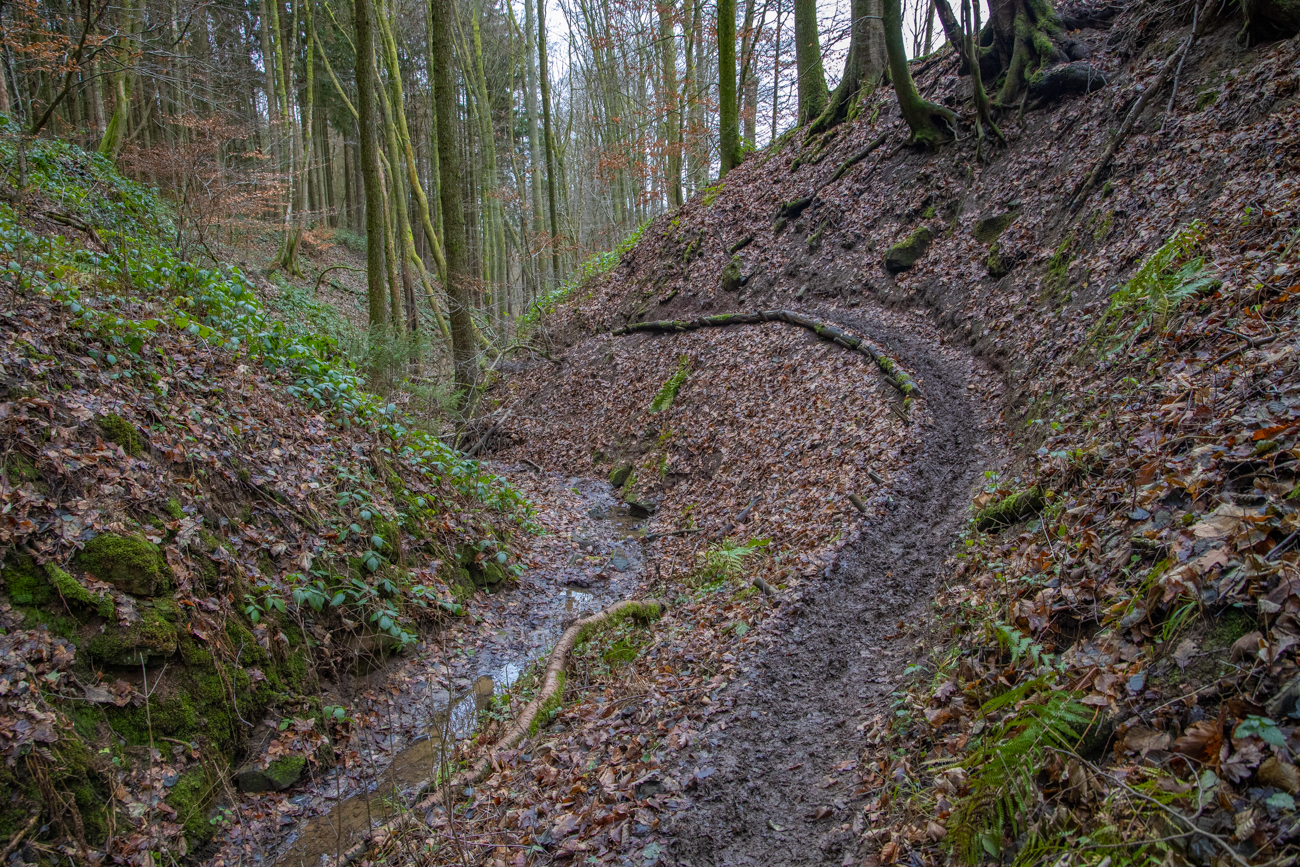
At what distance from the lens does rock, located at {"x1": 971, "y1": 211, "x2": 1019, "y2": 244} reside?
1102cm

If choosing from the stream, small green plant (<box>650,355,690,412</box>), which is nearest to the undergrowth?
small green plant (<box>650,355,690,412</box>)

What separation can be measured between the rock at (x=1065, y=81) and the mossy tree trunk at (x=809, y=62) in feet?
24.0

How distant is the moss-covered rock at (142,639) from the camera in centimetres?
438

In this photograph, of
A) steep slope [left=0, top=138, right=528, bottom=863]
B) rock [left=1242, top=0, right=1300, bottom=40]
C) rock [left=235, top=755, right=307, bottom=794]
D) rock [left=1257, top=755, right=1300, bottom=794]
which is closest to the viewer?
rock [left=1257, top=755, right=1300, bottom=794]

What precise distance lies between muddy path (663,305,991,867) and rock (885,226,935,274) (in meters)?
5.32

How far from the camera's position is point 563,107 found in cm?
3891

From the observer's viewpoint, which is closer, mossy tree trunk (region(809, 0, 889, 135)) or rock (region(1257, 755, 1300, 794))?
rock (region(1257, 755, 1300, 794))

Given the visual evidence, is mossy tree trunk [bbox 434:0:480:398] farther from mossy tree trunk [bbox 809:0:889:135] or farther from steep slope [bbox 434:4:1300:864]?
mossy tree trunk [bbox 809:0:889:135]

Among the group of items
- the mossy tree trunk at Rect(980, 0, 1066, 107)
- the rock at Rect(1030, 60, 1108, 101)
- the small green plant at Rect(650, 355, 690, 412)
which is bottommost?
the small green plant at Rect(650, 355, 690, 412)

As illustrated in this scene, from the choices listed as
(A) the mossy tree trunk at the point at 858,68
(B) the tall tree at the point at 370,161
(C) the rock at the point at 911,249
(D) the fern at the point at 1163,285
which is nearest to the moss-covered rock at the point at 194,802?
(D) the fern at the point at 1163,285

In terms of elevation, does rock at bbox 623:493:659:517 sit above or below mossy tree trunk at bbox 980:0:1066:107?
below

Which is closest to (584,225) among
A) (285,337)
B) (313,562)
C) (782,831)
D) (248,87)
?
(248,87)

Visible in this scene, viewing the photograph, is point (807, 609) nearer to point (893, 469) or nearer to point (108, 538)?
point (893, 469)

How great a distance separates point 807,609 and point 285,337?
279 inches
